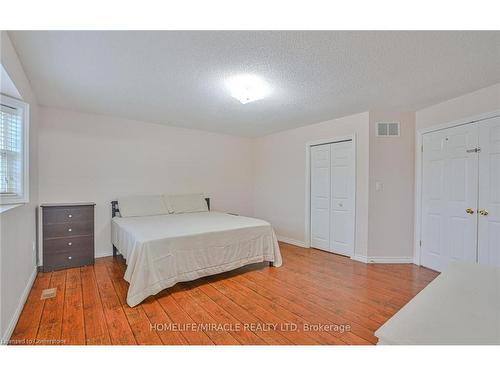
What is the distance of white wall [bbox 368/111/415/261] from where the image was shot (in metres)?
3.56

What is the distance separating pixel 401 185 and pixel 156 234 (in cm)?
345

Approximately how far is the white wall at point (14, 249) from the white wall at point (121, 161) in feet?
2.59

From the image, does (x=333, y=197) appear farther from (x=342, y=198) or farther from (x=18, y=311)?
(x=18, y=311)

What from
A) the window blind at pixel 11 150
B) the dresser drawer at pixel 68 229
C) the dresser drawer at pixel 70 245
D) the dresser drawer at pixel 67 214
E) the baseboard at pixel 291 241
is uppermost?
the window blind at pixel 11 150

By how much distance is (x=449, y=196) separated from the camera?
3121 millimetres

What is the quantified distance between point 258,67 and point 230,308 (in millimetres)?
2260

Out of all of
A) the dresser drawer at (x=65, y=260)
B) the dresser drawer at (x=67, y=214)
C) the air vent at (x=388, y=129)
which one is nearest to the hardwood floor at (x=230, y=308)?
the dresser drawer at (x=65, y=260)

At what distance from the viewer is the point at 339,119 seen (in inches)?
156

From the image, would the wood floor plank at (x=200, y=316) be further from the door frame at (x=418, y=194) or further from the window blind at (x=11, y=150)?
the door frame at (x=418, y=194)

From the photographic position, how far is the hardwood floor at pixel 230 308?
1.81 meters

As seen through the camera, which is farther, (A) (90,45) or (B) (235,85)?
(B) (235,85)

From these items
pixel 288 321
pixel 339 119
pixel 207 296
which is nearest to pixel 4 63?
pixel 207 296

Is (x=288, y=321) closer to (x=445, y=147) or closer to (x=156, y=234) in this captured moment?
(x=156, y=234)

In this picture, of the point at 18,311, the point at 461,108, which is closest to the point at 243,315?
the point at 18,311
